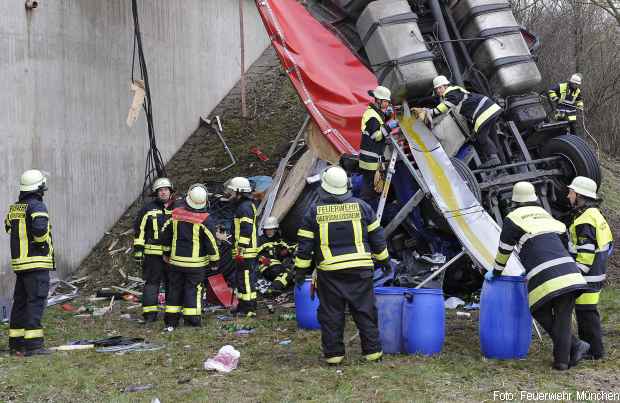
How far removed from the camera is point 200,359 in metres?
6.37

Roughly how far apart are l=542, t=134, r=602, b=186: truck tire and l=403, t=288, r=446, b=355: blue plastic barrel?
4001 mm

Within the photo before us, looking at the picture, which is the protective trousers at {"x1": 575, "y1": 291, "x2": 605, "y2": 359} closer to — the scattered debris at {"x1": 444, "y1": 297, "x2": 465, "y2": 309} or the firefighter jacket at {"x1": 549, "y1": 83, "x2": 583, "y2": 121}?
the scattered debris at {"x1": 444, "y1": 297, "x2": 465, "y2": 309}

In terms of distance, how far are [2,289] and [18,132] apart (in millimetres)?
2090

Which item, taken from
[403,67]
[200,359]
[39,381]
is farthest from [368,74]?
[39,381]

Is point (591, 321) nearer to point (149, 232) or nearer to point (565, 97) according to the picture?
point (149, 232)

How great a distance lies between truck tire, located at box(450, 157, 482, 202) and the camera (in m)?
8.29

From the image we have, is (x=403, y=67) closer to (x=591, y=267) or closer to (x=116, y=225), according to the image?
(x=591, y=267)

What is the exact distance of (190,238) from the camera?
26.1 feet

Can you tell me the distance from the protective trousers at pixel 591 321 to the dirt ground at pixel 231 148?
665cm

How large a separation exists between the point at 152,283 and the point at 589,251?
15.9 feet

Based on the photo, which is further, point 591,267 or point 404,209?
point 404,209

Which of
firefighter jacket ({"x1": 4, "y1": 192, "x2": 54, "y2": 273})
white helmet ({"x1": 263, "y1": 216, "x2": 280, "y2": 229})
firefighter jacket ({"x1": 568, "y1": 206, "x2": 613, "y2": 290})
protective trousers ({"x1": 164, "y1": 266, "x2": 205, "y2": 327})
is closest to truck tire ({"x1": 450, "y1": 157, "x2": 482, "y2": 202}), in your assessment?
firefighter jacket ({"x1": 568, "y1": 206, "x2": 613, "y2": 290})

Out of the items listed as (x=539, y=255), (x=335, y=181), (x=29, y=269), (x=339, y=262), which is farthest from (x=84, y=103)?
(x=539, y=255)

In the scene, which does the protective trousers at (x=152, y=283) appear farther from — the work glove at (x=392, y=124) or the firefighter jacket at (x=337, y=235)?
the work glove at (x=392, y=124)
